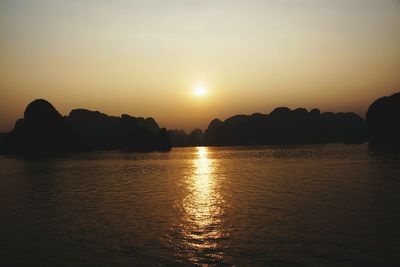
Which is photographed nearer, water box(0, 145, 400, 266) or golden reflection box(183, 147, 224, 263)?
water box(0, 145, 400, 266)

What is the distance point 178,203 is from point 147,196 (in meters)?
6.75

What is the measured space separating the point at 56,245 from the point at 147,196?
802 inches

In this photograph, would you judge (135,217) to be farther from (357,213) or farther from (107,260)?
(357,213)

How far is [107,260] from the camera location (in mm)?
18016

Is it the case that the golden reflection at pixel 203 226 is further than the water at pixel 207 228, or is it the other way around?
the golden reflection at pixel 203 226

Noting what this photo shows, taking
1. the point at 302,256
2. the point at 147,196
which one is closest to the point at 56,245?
the point at 302,256

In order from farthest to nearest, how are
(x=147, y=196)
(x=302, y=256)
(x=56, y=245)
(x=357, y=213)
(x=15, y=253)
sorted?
1. (x=147, y=196)
2. (x=357, y=213)
3. (x=56, y=245)
4. (x=15, y=253)
5. (x=302, y=256)

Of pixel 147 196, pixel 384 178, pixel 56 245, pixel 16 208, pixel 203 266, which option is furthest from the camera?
pixel 384 178

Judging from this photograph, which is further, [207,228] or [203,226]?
[203,226]

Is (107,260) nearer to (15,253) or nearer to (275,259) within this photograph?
(15,253)

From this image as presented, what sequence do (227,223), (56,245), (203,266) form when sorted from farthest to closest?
(227,223) < (56,245) < (203,266)

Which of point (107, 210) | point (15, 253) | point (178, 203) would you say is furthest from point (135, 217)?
point (15, 253)

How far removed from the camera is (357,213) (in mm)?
27750

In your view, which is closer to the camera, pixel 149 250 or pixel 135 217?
pixel 149 250
